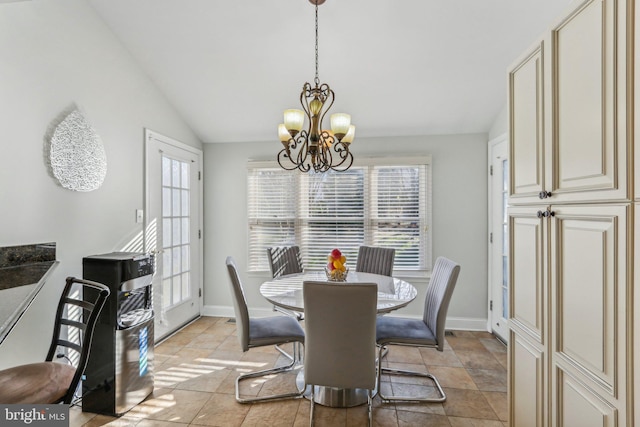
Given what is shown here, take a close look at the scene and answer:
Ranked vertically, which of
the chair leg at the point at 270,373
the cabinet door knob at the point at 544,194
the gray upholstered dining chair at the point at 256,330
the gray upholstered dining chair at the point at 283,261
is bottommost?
the chair leg at the point at 270,373

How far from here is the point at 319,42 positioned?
259 cm

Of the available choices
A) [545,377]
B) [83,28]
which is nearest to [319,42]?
[83,28]

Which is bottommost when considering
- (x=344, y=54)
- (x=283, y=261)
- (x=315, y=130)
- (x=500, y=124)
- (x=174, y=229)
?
(x=283, y=261)

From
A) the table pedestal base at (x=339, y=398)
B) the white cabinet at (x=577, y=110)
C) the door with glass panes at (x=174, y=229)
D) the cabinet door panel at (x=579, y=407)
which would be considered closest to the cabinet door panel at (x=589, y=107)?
the white cabinet at (x=577, y=110)

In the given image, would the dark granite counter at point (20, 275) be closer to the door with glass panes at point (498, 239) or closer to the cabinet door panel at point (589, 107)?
the cabinet door panel at point (589, 107)

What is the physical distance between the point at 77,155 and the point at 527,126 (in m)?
2.75

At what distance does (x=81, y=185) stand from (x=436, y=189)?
335cm

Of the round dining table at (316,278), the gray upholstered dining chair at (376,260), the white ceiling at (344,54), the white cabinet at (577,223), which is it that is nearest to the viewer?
the white cabinet at (577,223)

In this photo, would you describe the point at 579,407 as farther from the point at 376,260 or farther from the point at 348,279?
the point at 376,260

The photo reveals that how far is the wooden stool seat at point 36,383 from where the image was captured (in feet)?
4.24

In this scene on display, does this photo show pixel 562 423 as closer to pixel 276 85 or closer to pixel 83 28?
pixel 276 85

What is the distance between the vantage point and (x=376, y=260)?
325 centimetres

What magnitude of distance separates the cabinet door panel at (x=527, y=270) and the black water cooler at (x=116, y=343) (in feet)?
7.46

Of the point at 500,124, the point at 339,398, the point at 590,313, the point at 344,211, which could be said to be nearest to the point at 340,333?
the point at 339,398
